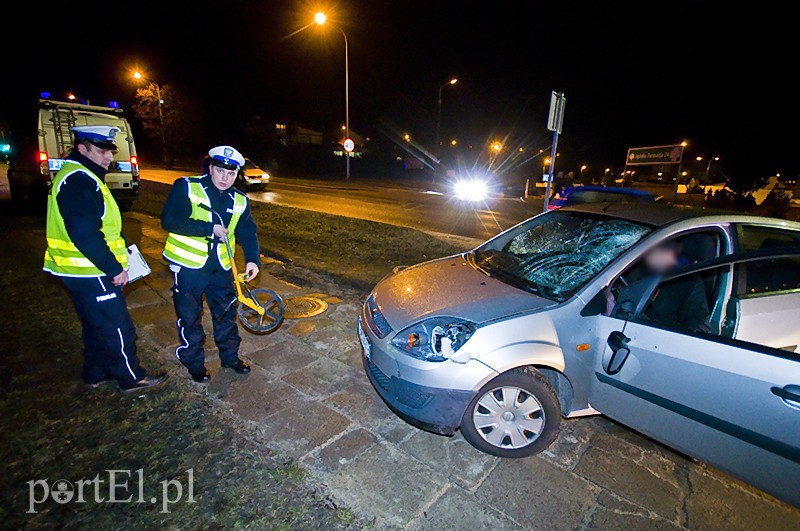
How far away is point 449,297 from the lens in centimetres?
280

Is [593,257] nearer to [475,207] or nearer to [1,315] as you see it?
[1,315]

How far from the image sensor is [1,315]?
13.7ft

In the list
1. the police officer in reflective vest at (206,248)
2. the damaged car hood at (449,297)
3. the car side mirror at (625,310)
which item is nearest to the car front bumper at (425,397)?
the damaged car hood at (449,297)

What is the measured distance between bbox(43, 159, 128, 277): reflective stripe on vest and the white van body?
711 cm

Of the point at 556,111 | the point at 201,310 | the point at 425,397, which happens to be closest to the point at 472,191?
the point at 556,111

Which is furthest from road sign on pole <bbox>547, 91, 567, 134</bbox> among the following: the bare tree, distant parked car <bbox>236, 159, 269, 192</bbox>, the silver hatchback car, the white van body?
the bare tree

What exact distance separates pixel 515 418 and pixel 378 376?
0.96 m

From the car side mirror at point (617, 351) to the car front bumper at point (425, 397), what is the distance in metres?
0.76

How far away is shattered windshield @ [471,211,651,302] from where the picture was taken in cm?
292

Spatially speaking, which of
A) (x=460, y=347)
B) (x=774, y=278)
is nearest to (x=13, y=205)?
(x=460, y=347)

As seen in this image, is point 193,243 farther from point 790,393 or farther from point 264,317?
point 790,393

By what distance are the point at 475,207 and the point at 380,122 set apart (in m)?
46.1

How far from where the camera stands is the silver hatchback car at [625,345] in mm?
1986

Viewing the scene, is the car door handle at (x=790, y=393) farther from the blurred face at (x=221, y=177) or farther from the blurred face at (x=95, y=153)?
the blurred face at (x=95, y=153)
